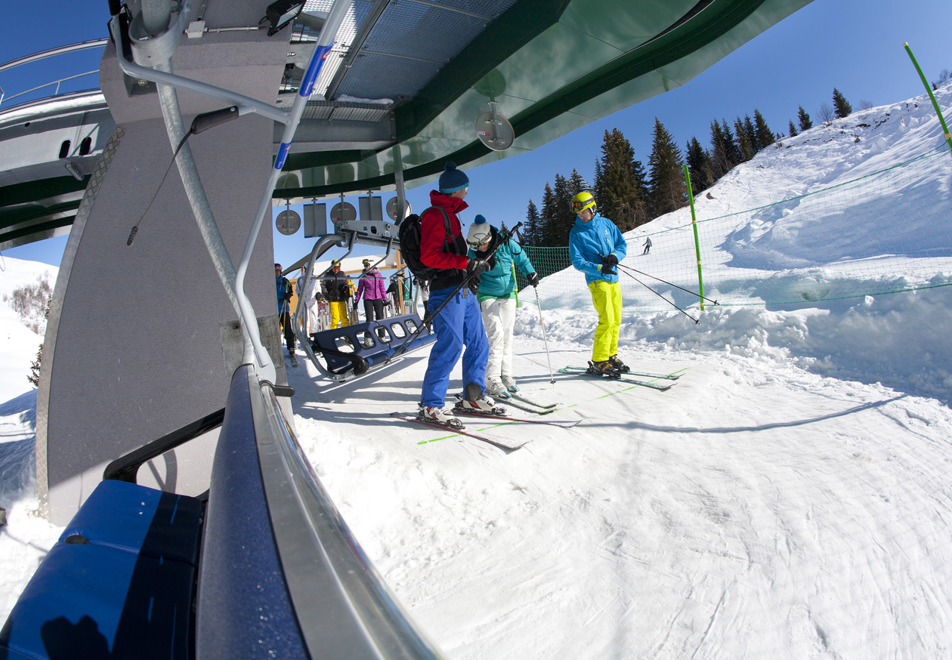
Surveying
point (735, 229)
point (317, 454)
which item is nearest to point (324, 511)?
point (317, 454)

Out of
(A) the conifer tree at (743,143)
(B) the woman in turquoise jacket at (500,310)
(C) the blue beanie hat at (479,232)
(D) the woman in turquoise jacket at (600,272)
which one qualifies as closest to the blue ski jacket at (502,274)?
(B) the woman in turquoise jacket at (500,310)

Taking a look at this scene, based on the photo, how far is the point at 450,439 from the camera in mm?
3463

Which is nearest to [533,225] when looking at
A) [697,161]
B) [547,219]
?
[547,219]

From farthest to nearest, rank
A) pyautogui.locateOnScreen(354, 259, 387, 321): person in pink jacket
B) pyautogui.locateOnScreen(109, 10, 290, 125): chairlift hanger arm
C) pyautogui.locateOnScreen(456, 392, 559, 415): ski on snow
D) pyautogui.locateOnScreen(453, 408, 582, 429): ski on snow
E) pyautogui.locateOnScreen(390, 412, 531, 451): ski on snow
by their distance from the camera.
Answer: pyautogui.locateOnScreen(354, 259, 387, 321): person in pink jacket
pyautogui.locateOnScreen(456, 392, 559, 415): ski on snow
pyautogui.locateOnScreen(453, 408, 582, 429): ski on snow
pyautogui.locateOnScreen(390, 412, 531, 451): ski on snow
pyautogui.locateOnScreen(109, 10, 290, 125): chairlift hanger arm

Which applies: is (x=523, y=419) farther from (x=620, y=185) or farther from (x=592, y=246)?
(x=620, y=185)

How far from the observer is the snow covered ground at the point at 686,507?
1539 millimetres

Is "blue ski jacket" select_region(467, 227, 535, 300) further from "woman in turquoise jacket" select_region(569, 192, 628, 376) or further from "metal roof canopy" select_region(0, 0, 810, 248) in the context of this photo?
"metal roof canopy" select_region(0, 0, 810, 248)

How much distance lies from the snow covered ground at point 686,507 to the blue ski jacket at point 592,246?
1.28 m

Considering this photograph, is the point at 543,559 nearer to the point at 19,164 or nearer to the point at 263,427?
the point at 263,427

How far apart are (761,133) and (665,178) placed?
29.0m

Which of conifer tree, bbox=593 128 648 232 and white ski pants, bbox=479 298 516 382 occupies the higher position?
conifer tree, bbox=593 128 648 232

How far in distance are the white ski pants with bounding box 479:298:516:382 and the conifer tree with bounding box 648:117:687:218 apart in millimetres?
54743

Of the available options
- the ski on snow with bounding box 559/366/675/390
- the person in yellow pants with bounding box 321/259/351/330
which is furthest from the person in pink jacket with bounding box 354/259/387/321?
the ski on snow with bounding box 559/366/675/390

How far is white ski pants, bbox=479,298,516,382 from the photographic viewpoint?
4684 mm
